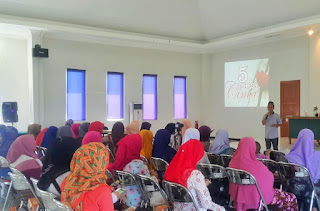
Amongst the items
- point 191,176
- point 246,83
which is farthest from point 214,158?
point 246,83

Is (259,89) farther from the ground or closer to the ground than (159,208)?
farther from the ground

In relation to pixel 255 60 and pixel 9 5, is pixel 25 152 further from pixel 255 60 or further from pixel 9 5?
pixel 255 60

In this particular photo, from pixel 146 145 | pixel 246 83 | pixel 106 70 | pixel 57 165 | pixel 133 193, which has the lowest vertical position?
pixel 133 193

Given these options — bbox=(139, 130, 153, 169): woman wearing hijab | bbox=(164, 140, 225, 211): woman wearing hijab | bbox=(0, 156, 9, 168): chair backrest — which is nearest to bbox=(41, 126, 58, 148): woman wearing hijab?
bbox=(0, 156, 9, 168): chair backrest

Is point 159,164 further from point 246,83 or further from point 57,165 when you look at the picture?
point 246,83

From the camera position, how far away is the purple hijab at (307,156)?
3297 mm

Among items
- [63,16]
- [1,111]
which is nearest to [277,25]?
[63,16]

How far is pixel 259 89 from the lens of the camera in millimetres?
11328

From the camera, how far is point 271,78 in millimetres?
10984

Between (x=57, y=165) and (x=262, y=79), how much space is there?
988cm

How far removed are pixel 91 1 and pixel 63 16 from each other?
95 cm

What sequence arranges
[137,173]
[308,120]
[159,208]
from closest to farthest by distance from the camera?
[159,208] < [137,173] < [308,120]

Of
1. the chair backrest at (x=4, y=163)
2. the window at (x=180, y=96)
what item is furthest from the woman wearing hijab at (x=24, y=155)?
the window at (x=180, y=96)

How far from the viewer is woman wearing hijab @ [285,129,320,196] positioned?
129 inches
